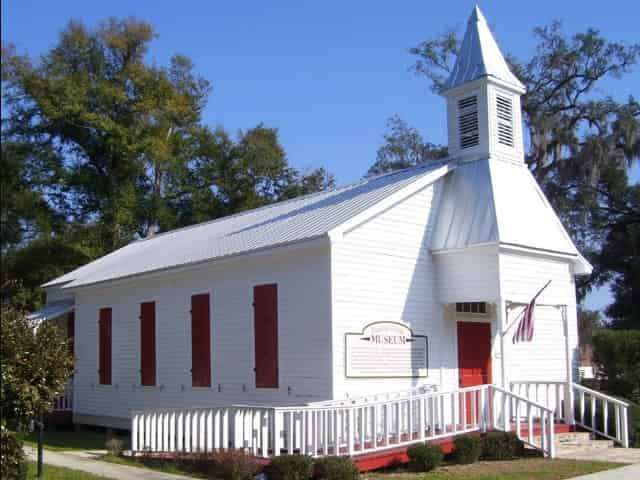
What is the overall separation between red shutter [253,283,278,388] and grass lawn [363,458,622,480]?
4.15 metres

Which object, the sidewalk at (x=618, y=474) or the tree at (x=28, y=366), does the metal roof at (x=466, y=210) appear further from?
the tree at (x=28, y=366)

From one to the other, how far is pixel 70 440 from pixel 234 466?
1036cm

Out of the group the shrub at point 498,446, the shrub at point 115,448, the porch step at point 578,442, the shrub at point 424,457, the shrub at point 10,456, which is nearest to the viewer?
the shrub at point 10,456

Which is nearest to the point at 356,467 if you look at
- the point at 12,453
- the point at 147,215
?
the point at 12,453

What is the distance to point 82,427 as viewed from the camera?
26031 mm

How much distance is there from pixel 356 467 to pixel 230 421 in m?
3.06

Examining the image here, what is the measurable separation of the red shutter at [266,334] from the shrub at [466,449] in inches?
167

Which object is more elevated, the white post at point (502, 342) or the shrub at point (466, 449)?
the white post at point (502, 342)

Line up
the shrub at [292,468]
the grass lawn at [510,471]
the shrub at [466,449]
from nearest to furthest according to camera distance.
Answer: the shrub at [292,468], the grass lawn at [510,471], the shrub at [466,449]

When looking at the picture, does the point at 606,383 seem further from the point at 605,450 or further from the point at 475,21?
the point at 475,21

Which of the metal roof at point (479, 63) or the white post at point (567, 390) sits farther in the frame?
the metal roof at point (479, 63)

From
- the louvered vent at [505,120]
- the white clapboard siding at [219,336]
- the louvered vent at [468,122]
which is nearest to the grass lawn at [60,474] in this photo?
the white clapboard siding at [219,336]

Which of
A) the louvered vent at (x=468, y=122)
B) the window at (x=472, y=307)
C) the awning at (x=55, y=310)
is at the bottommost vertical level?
the window at (x=472, y=307)

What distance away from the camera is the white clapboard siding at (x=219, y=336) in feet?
56.2
